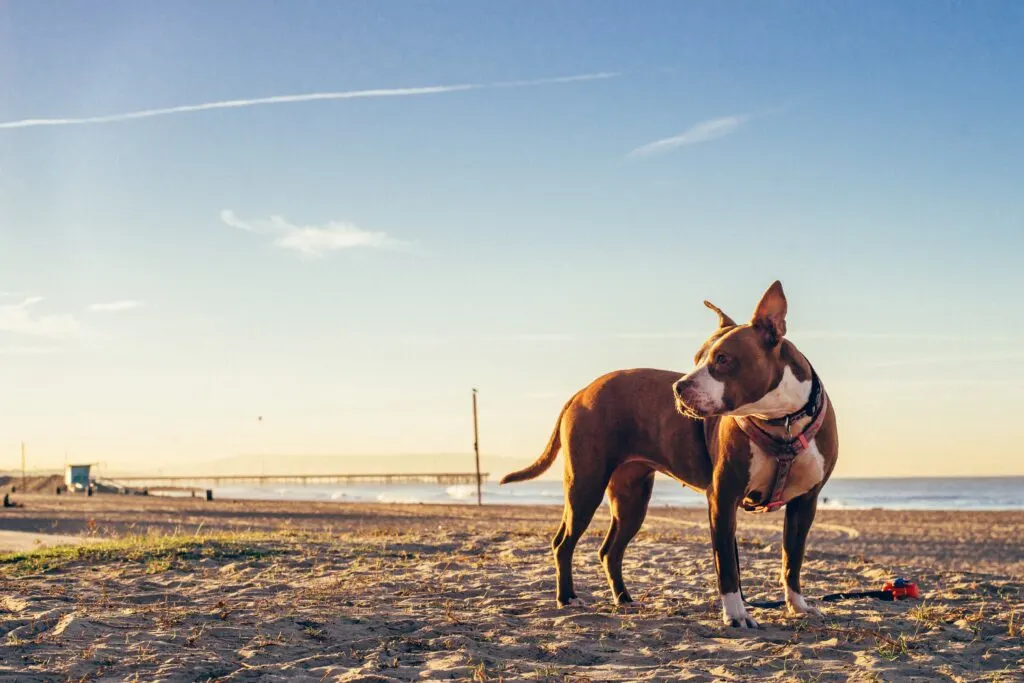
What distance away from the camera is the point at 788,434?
549cm

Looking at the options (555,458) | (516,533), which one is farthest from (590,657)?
(516,533)

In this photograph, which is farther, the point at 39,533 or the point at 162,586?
the point at 39,533

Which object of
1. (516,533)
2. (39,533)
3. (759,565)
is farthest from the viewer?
(39,533)

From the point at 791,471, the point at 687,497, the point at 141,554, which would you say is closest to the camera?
the point at 791,471

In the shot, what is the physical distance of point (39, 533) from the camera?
15.8m

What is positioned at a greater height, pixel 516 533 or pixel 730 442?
pixel 730 442

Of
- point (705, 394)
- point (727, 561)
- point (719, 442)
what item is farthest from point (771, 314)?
point (727, 561)

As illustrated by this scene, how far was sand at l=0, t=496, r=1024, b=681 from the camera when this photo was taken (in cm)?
470

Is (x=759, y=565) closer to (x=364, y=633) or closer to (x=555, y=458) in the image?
(x=555, y=458)

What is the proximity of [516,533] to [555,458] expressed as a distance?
586 cm

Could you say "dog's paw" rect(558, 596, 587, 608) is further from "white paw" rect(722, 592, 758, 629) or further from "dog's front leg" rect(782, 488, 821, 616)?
"dog's front leg" rect(782, 488, 821, 616)

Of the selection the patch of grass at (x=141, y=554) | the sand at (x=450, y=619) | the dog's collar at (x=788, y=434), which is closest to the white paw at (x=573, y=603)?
the sand at (x=450, y=619)

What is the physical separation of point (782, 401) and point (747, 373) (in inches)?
Result: 13.5

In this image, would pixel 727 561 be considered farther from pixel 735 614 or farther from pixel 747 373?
pixel 747 373
